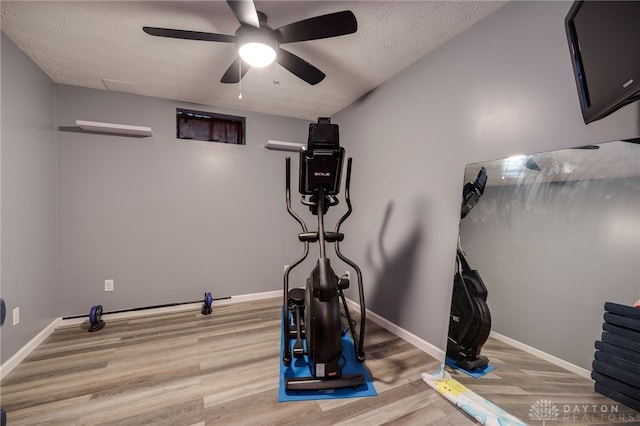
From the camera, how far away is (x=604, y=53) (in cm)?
105

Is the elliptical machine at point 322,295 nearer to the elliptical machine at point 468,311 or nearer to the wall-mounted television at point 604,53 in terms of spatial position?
the elliptical machine at point 468,311

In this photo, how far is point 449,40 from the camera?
1995 mm

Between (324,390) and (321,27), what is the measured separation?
2.27 m

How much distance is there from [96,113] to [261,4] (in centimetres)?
230

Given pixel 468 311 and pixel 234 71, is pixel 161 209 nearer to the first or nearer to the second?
pixel 234 71

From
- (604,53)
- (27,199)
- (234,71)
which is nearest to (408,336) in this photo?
(604,53)

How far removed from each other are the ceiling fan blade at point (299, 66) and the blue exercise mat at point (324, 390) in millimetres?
2237

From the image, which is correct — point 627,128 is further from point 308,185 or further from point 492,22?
Result: point 308,185

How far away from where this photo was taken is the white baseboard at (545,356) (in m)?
1.25

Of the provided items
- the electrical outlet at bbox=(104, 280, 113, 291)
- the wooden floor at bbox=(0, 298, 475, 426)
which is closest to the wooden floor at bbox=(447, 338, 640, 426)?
the wooden floor at bbox=(0, 298, 475, 426)

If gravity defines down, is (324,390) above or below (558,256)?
below

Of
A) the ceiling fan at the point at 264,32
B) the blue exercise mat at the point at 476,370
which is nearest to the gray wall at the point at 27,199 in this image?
the ceiling fan at the point at 264,32

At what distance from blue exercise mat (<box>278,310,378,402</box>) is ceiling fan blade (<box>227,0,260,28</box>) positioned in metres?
2.27

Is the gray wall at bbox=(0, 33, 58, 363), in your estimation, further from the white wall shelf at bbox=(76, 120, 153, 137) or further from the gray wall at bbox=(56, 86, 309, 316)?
the white wall shelf at bbox=(76, 120, 153, 137)
